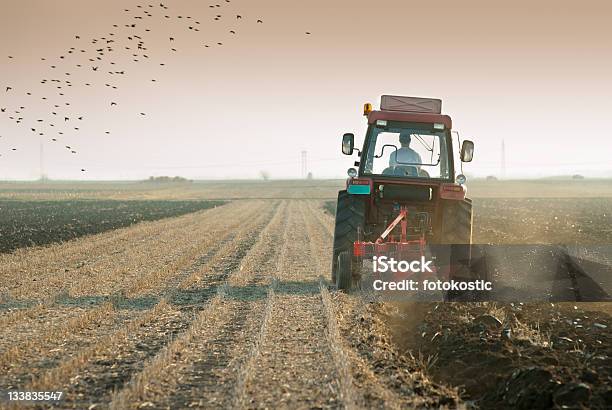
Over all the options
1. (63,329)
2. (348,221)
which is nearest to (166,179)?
(348,221)

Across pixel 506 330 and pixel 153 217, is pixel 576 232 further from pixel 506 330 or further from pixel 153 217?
pixel 153 217

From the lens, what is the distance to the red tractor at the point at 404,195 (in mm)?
10461

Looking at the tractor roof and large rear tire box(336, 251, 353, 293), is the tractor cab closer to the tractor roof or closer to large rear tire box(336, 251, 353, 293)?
the tractor roof

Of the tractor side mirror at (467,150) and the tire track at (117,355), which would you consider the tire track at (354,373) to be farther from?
the tractor side mirror at (467,150)

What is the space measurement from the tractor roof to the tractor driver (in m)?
0.32

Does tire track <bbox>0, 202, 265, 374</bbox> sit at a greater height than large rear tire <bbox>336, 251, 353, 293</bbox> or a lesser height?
lesser

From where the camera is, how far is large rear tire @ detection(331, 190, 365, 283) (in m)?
10.9

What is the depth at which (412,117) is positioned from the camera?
1107 cm

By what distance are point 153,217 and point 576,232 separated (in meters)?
19.7

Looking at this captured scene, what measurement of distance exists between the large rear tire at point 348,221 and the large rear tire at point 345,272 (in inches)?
4.3

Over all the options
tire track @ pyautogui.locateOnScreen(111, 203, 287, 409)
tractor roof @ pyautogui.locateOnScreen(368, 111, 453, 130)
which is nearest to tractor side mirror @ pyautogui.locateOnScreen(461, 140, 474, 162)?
tractor roof @ pyautogui.locateOnScreen(368, 111, 453, 130)

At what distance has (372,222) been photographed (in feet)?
37.0

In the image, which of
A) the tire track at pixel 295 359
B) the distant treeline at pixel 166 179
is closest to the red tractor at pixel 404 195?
the tire track at pixel 295 359

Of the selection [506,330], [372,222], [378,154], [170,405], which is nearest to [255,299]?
[372,222]
